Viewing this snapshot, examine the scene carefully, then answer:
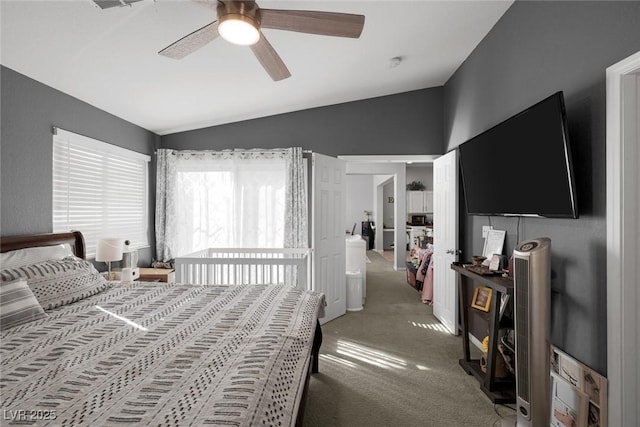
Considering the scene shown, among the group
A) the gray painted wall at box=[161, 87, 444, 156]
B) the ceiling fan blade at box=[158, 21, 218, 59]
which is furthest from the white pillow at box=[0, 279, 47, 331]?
the gray painted wall at box=[161, 87, 444, 156]

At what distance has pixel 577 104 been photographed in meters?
1.90

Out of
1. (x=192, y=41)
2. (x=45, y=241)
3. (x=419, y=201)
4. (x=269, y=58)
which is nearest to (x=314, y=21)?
(x=269, y=58)

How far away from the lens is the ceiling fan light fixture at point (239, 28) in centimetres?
156

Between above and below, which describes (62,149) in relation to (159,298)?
above

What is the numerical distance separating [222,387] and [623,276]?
6.27 ft

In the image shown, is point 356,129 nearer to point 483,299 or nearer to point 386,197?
point 483,299

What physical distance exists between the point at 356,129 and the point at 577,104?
9.25ft

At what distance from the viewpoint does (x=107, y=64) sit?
103 inches

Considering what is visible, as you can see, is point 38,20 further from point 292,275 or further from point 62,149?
point 292,275

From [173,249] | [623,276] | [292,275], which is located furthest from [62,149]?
[623,276]

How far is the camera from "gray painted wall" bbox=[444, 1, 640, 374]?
66.9 inches

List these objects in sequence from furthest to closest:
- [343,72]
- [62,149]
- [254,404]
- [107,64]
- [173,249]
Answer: [173,249] → [343,72] → [62,149] → [107,64] → [254,404]

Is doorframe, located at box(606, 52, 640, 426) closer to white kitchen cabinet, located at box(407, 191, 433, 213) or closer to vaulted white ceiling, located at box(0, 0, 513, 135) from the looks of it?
vaulted white ceiling, located at box(0, 0, 513, 135)

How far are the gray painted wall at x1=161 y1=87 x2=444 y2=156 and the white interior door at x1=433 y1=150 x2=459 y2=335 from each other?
59cm
